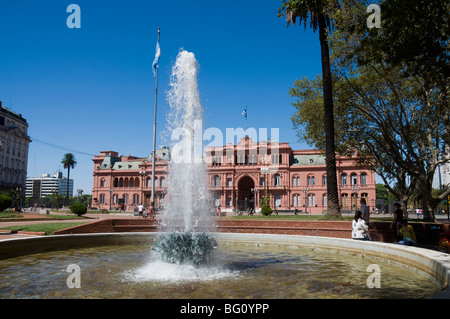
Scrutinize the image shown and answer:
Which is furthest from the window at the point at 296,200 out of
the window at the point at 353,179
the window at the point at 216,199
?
the window at the point at 216,199

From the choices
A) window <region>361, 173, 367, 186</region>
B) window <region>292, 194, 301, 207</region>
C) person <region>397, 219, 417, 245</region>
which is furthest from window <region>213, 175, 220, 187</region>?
person <region>397, 219, 417, 245</region>

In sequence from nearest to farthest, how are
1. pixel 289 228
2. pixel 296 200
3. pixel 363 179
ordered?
pixel 289 228 → pixel 363 179 → pixel 296 200

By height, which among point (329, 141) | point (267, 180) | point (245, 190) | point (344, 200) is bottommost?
point (344, 200)

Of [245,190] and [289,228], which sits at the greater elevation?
[245,190]

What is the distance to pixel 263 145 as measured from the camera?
64312 millimetres

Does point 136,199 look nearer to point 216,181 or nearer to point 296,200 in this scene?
point 216,181

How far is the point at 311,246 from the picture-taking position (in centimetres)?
1294

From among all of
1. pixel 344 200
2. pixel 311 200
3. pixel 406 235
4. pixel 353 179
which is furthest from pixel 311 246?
pixel 353 179

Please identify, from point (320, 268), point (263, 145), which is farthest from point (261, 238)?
point (263, 145)

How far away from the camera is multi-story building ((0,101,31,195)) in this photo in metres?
79.8

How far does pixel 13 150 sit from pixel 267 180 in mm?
64148

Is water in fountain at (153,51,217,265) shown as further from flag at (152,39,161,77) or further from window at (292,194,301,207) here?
window at (292,194,301,207)
